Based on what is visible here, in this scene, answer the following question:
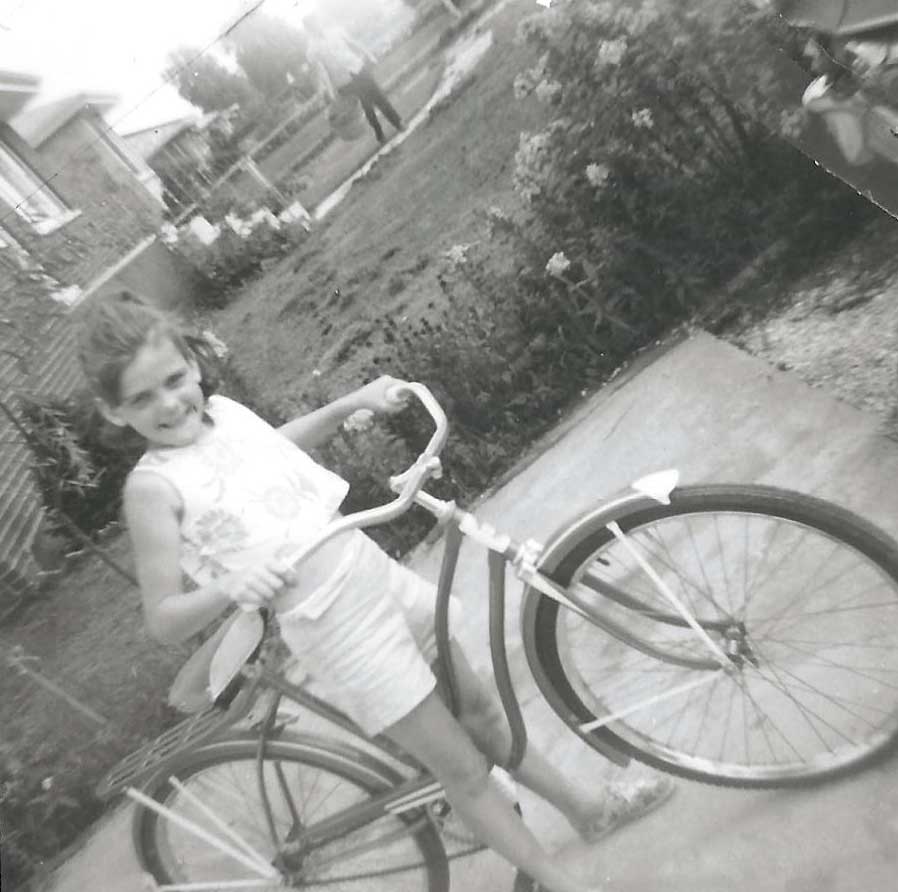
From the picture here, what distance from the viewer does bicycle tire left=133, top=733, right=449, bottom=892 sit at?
1.81 metres

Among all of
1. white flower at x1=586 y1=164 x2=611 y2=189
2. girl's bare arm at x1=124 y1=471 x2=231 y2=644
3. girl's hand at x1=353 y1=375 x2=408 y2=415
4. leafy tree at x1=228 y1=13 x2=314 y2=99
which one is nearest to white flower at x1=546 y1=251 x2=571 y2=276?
white flower at x1=586 y1=164 x2=611 y2=189

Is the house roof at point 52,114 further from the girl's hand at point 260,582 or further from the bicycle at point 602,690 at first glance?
the girl's hand at point 260,582

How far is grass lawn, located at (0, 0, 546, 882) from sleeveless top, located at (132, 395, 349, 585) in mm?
1126

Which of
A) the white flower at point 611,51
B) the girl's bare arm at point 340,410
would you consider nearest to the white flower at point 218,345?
the girl's bare arm at point 340,410

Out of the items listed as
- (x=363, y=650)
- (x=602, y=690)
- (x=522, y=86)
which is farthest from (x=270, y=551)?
(x=522, y=86)

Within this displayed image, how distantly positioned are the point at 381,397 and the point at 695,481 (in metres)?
1.41

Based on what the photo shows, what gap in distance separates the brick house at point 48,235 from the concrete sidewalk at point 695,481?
1.37 meters

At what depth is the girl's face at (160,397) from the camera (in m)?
1.50

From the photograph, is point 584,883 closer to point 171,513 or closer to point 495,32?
point 171,513

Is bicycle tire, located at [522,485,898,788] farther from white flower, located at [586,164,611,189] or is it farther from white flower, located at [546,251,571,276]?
white flower, located at [586,164,611,189]

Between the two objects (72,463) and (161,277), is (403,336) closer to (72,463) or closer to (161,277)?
(161,277)

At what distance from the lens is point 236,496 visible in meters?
1.56

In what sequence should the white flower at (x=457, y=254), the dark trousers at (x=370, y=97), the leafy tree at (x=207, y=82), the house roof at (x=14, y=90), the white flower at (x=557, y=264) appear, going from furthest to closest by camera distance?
the white flower at (x=557, y=264), the white flower at (x=457, y=254), the dark trousers at (x=370, y=97), the leafy tree at (x=207, y=82), the house roof at (x=14, y=90)

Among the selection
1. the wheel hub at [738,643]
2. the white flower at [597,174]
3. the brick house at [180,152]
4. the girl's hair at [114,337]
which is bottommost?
the wheel hub at [738,643]
